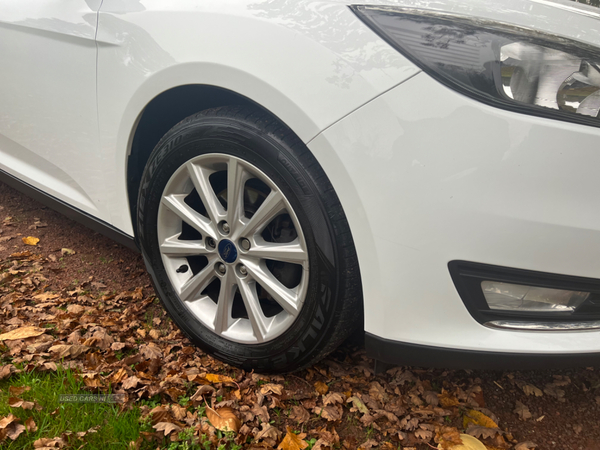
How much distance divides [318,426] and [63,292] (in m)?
1.50

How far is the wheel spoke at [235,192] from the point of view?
5.44ft

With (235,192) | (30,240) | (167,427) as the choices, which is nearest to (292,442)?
(167,427)

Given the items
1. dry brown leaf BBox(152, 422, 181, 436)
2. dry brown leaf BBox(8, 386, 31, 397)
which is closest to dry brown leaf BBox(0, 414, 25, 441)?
dry brown leaf BBox(8, 386, 31, 397)

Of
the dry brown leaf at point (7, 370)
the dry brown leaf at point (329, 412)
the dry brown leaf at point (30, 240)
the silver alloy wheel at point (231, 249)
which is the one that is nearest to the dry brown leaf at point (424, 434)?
the dry brown leaf at point (329, 412)

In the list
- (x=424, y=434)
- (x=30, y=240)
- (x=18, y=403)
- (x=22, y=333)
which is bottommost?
(x=30, y=240)

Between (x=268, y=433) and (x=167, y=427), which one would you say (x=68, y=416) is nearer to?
(x=167, y=427)

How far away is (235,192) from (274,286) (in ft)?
1.17

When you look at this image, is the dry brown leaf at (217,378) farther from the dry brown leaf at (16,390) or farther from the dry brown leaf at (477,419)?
the dry brown leaf at (477,419)

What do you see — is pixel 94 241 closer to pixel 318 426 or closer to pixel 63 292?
pixel 63 292

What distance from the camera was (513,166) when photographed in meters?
1.19

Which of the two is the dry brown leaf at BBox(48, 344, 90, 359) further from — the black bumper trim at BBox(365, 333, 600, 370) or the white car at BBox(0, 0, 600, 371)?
the black bumper trim at BBox(365, 333, 600, 370)

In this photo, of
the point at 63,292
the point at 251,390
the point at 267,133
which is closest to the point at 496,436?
the point at 251,390

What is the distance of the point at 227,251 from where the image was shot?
1.77 meters

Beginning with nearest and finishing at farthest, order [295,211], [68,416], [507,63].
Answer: [507,63] → [295,211] → [68,416]
